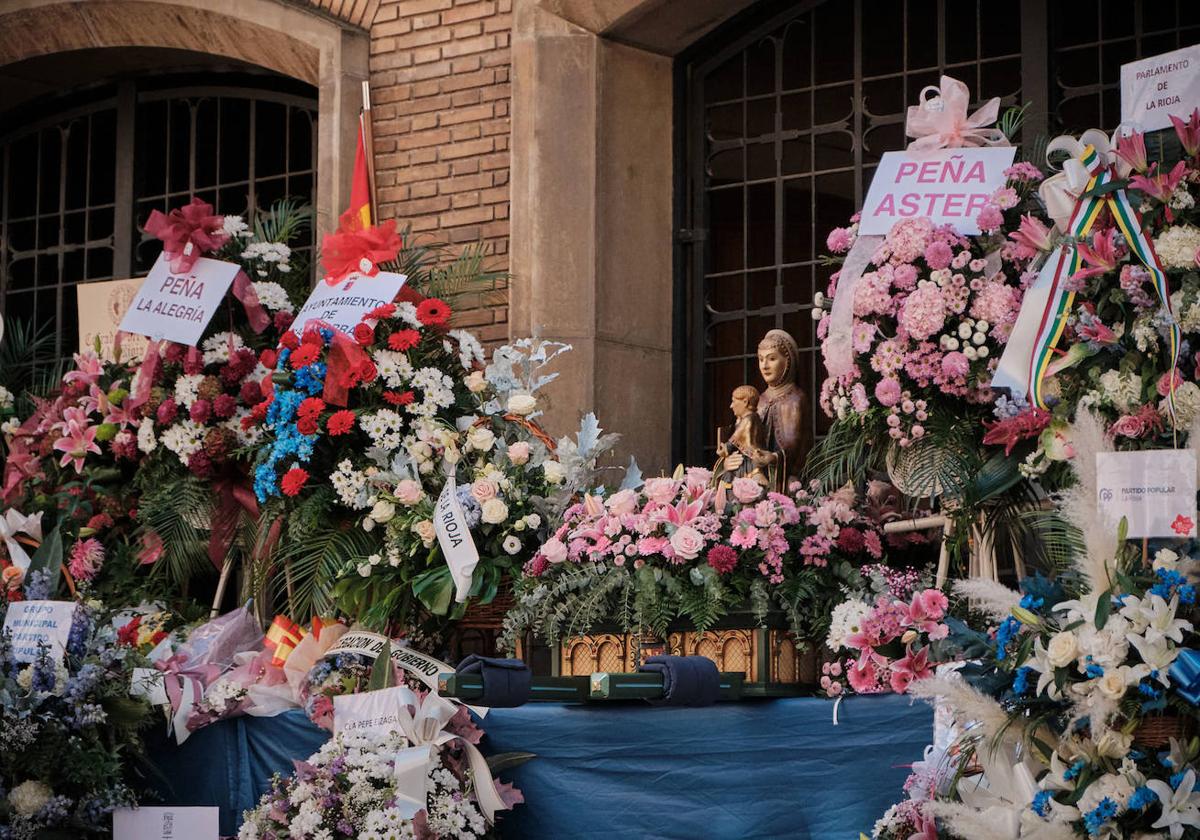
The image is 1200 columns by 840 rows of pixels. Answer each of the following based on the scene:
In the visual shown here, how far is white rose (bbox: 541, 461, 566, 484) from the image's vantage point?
19.7 ft

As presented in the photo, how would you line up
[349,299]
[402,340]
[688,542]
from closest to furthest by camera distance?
1. [688,542]
2. [402,340]
3. [349,299]

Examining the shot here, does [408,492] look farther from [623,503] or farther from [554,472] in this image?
[623,503]

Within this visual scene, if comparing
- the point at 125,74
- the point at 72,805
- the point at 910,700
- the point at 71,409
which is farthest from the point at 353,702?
the point at 125,74

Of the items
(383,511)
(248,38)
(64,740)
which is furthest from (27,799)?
(248,38)

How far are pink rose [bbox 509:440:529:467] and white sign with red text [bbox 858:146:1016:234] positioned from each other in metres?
1.33

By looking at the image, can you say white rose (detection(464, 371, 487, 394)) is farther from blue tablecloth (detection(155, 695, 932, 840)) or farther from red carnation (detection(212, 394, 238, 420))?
blue tablecloth (detection(155, 695, 932, 840))

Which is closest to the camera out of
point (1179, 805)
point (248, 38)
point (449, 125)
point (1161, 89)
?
point (1179, 805)

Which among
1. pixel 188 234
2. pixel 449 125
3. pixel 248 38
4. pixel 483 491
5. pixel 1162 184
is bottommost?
pixel 483 491

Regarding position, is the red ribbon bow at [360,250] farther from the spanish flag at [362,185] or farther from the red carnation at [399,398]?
the spanish flag at [362,185]

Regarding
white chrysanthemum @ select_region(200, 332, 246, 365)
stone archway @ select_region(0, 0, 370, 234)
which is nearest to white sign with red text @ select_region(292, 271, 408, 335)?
white chrysanthemum @ select_region(200, 332, 246, 365)

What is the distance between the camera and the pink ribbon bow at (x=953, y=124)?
5.47 metres

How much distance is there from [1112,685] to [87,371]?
4576mm

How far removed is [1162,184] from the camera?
464cm

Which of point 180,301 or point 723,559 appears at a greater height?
point 180,301
